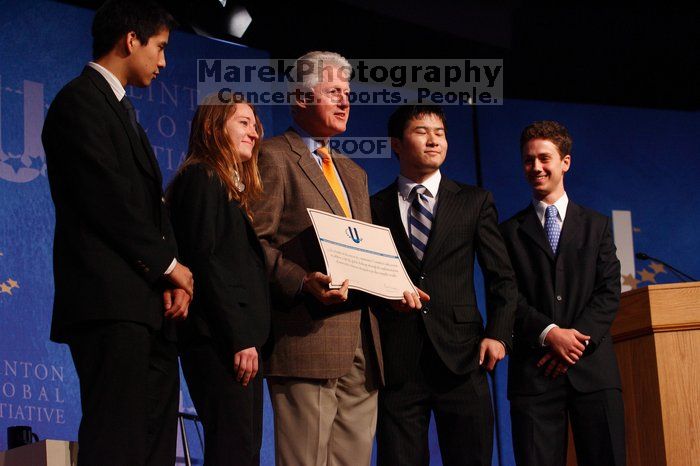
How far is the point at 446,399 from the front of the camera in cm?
320

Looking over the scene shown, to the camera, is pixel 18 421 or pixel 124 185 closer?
pixel 124 185

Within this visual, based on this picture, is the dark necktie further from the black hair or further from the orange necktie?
the orange necktie

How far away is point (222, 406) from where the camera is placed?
Answer: 2656 mm

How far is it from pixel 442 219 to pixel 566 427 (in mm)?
885

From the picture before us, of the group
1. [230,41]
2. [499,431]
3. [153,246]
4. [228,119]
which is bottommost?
[499,431]

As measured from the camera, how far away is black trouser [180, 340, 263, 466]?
2.64 metres

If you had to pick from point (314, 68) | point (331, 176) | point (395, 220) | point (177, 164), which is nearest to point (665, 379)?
point (395, 220)

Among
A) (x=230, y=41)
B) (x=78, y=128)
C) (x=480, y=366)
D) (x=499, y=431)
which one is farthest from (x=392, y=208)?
(x=499, y=431)

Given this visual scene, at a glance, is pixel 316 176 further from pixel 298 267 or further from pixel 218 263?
pixel 218 263

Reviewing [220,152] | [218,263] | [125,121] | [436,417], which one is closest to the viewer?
[125,121]

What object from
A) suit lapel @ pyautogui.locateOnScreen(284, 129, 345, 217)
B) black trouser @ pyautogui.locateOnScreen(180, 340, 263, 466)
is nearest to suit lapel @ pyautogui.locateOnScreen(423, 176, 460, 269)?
suit lapel @ pyautogui.locateOnScreen(284, 129, 345, 217)

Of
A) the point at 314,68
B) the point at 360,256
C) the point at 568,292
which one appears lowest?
the point at 568,292

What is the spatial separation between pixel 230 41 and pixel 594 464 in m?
3.16

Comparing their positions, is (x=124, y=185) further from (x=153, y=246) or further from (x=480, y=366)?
(x=480, y=366)
